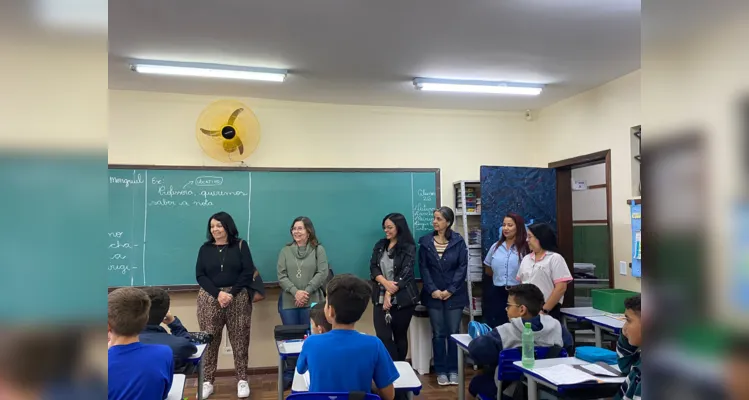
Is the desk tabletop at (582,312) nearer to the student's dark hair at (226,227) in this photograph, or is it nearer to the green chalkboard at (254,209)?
the green chalkboard at (254,209)

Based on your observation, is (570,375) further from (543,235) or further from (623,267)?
(623,267)

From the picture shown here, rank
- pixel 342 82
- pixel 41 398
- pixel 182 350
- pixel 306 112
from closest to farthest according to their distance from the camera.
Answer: pixel 41 398 < pixel 182 350 < pixel 342 82 < pixel 306 112

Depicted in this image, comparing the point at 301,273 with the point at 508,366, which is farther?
the point at 301,273

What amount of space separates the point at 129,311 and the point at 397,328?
2.87 meters

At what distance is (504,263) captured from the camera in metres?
4.29

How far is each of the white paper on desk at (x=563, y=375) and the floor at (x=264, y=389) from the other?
1.65 metres

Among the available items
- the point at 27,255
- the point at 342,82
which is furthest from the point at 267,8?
the point at 27,255

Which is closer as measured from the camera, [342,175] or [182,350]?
[182,350]

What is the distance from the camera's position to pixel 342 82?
Answer: 4039 millimetres

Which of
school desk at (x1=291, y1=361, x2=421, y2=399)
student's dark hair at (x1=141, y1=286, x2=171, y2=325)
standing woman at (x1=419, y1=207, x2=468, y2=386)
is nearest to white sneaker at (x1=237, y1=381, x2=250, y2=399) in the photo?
student's dark hair at (x1=141, y1=286, x2=171, y2=325)

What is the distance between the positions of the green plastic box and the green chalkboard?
5.44 ft

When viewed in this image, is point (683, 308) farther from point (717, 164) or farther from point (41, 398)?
point (41, 398)

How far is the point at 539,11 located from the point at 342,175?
2.52 metres

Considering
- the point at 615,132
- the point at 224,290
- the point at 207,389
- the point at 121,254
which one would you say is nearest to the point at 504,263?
the point at 615,132
